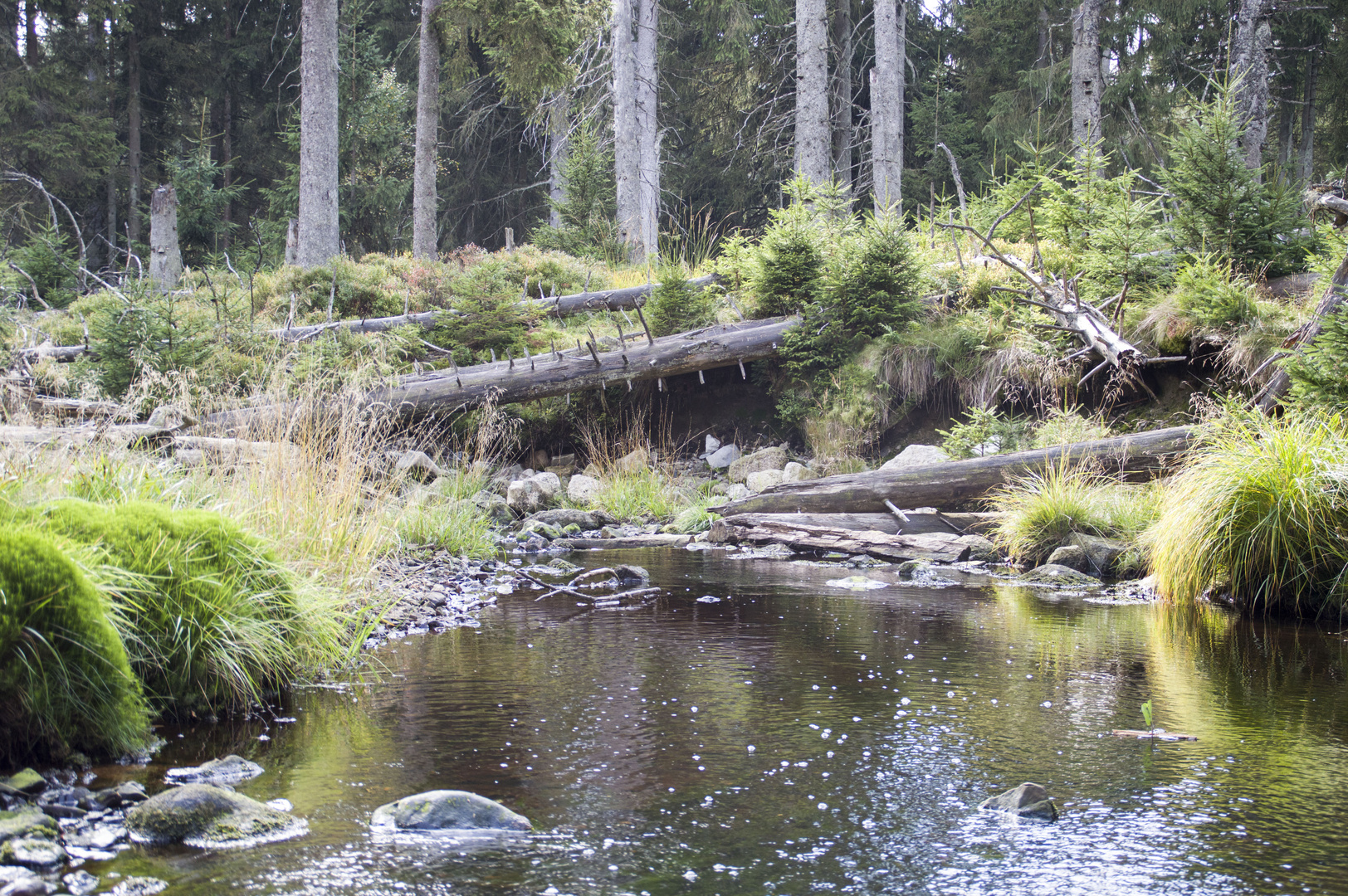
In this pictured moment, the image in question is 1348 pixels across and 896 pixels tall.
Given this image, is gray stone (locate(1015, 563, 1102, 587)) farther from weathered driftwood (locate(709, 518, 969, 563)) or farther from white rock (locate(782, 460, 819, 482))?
white rock (locate(782, 460, 819, 482))

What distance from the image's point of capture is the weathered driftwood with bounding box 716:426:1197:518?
27.0 feet

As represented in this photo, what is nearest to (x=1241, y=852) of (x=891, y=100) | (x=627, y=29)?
(x=891, y=100)

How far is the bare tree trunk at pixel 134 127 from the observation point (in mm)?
24953

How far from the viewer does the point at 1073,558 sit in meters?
7.60

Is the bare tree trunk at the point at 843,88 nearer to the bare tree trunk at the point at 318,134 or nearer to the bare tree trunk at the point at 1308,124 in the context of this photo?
the bare tree trunk at the point at 1308,124

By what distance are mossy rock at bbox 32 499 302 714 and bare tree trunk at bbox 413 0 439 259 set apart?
14.2 meters

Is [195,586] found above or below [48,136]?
below

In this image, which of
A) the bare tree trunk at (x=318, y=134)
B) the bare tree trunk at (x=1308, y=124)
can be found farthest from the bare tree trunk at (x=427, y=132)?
the bare tree trunk at (x=1308, y=124)

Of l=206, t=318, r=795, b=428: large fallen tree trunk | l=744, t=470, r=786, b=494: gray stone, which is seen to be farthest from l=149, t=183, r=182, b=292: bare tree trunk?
l=744, t=470, r=786, b=494: gray stone

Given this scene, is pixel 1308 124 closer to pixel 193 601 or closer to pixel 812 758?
pixel 812 758

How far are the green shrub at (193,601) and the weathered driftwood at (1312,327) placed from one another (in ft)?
21.8

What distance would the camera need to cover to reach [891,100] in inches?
699

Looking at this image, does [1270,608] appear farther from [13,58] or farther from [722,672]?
[13,58]

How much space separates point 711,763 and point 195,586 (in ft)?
7.02
